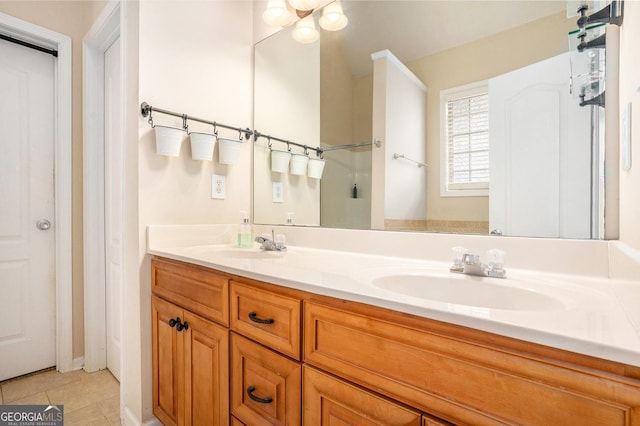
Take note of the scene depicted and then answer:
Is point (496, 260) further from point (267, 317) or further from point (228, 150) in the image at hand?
point (228, 150)

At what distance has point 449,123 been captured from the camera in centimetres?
116

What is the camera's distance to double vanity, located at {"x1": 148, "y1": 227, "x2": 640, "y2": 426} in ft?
1.49

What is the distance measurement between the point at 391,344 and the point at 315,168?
3.69 ft

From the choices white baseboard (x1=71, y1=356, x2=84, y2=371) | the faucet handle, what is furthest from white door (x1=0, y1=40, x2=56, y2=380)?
the faucet handle

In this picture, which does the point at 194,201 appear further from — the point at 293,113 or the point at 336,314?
the point at 336,314

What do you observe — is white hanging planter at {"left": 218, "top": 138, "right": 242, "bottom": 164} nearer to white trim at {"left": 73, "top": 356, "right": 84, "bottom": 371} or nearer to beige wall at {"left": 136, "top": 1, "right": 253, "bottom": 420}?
beige wall at {"left": 136, "top": 1, "right": 253, "bottom": 420}

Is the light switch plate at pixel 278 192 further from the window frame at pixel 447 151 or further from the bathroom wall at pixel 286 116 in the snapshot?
the window frame at pixel 447 151

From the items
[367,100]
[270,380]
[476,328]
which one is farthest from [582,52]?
[270,380]

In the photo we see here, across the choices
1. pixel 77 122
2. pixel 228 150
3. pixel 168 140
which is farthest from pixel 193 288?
pixel 77 122

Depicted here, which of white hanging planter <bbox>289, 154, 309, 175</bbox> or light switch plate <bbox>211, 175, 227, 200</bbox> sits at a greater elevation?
white hanging planter <bbox>289, 154, 309, 175</bbox>

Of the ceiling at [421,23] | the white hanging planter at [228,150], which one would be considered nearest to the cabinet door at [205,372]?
the white hanging planter at [228,150]

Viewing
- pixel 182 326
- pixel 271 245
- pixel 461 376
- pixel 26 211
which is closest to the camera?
pixel 461 376

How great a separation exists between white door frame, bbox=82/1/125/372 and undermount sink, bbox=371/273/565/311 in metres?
2.01

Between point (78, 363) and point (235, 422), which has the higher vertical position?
point (235, 422)
